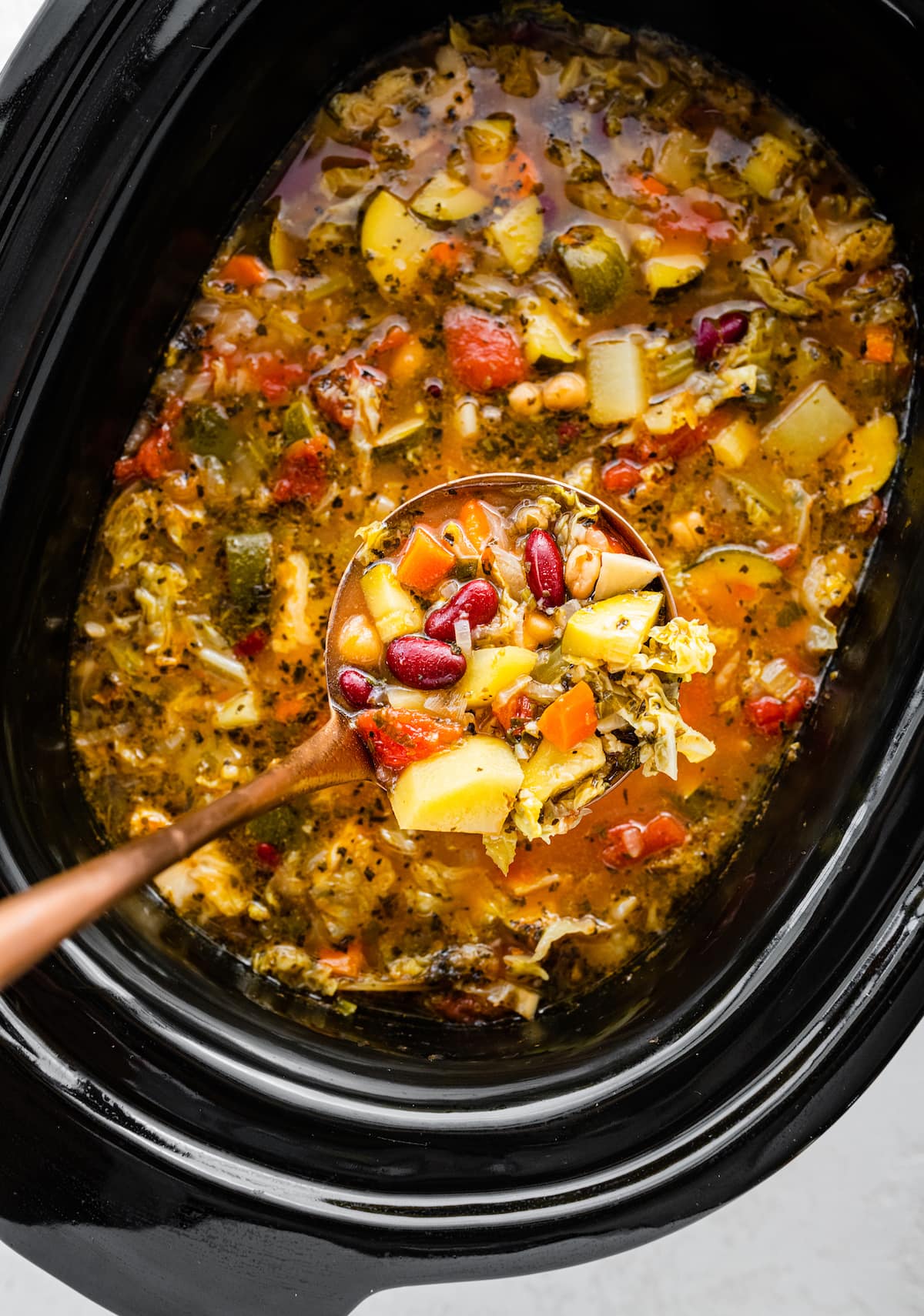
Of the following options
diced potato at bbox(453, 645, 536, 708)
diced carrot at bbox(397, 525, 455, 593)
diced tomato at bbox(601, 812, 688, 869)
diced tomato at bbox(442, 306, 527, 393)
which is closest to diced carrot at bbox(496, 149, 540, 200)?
diced tomato at bbox(442, 306, 527, 393)

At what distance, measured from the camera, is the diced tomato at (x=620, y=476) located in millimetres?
3328

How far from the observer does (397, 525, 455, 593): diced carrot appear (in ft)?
9.58

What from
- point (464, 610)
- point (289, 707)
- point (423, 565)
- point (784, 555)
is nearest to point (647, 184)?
point (784, 555)

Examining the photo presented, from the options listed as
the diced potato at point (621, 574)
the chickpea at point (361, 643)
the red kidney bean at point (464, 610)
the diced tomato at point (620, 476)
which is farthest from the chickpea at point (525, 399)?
the chickpea at point (361, 643)

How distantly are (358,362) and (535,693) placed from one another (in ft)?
4.17

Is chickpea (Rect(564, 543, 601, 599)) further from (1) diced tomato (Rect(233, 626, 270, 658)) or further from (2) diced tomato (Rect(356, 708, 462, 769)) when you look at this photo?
(1) diced tomato (Rect(233, 626, 270, 658))

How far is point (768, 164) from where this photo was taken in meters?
3.33

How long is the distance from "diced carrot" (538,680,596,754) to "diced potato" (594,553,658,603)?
0.29 metres

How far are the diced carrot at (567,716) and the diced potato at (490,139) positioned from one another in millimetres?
1720

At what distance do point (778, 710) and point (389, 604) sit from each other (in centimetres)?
131

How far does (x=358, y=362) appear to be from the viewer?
3.35m

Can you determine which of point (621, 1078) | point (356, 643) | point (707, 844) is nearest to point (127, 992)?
point (356, 643)

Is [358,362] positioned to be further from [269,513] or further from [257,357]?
[269,513]

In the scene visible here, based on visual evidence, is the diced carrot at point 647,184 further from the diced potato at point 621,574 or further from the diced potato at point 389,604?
the diced potato at point 389,604
